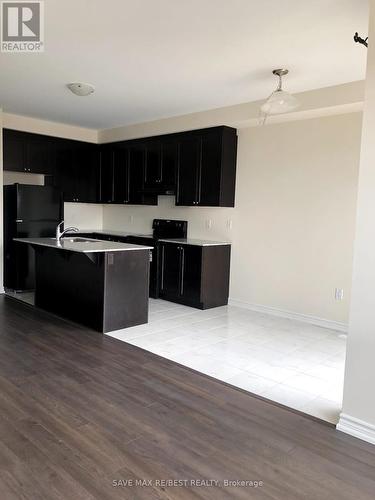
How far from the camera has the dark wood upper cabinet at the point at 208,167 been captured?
4.91 meters

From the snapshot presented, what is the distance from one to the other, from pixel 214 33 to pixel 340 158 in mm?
2063

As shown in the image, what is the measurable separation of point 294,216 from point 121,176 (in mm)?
2954

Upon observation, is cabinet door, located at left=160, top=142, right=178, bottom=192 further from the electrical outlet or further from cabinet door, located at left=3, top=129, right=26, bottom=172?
the electrical outlet

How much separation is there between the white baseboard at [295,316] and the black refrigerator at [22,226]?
2.87m

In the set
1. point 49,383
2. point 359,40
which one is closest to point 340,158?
point 359,40

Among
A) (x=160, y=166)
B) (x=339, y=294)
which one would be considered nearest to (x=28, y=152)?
(x=160, y=166)

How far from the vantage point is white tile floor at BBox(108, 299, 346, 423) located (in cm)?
272

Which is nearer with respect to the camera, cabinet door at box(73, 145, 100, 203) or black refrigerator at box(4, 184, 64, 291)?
black refrigerator at box(4, 184, 64, 291)

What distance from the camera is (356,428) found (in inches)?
86.0

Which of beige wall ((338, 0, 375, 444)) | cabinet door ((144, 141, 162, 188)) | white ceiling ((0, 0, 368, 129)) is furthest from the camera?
cabinet door ((144, 141, 162, 188))

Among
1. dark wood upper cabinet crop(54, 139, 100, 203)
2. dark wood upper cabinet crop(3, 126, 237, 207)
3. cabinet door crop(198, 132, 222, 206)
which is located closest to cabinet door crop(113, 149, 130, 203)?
dark wood upper cabinet crop(3, 126, 237, 207)

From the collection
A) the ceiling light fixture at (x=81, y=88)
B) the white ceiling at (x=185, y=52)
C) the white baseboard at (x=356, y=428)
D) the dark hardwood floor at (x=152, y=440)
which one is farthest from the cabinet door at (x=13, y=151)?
the white baseboard at (x=356, y=428)

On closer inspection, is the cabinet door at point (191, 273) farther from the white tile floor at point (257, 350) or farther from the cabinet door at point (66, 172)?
the cabinet door at point (66, 172)

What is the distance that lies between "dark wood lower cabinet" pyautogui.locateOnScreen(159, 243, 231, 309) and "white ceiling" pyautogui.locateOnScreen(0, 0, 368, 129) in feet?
5.86
